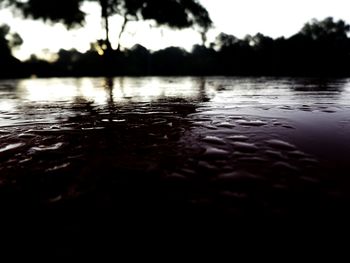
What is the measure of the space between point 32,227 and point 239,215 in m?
0.57

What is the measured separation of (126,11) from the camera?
748 inches

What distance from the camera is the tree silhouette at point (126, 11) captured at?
1616cm

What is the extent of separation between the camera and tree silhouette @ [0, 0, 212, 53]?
16.2 meters

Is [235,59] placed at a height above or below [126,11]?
below

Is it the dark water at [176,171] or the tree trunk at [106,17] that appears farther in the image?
the tree trunk at [106,17]

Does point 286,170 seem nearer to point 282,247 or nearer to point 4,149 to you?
point 282,247

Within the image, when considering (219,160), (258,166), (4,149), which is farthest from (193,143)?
(4,149)

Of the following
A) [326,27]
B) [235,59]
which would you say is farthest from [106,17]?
[326,27]

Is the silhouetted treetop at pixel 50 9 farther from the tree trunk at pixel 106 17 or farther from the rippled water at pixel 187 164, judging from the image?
the rippled water at pixel 187 164

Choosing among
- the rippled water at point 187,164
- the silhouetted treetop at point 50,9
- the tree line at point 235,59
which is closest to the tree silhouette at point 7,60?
the tree line at point 235,59

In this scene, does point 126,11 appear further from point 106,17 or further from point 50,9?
point 50,9

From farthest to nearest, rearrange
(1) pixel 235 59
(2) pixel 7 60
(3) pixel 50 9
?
1. (1) pixel 235 59
2. (2) pixel 7 60
3. (3) pixel 50 9

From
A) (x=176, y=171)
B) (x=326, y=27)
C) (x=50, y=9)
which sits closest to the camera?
(x=176, y=171)

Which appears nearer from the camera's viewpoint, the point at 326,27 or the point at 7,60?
the point at 7,60
